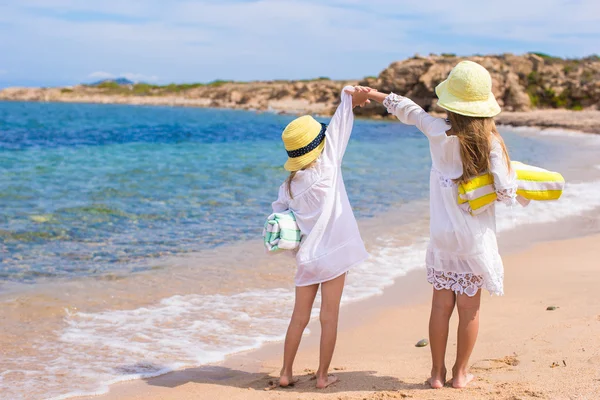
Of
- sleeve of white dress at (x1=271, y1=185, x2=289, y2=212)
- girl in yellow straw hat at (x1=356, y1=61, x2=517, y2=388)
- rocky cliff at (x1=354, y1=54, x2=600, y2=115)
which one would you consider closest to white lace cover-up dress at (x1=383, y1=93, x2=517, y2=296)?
girl in yellow straw hat at (x1=356, y1=61, x2=517, y2=388)

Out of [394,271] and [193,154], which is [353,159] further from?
[394,271]

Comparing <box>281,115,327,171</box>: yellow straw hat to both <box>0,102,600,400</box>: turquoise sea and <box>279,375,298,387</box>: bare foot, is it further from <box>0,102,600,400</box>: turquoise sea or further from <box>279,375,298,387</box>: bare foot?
<box>0,102,600,400</box>: turquoise sea

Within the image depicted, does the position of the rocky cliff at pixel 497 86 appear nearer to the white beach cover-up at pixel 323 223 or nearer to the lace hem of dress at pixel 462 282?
the white beach cover-up at pixel 323 223

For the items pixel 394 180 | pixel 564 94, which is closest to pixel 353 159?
pixel 394 180

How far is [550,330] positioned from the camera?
433 cm

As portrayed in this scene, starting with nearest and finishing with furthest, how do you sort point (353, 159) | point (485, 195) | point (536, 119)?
point (485, 195)
point (353, 159)
point (536, 119)

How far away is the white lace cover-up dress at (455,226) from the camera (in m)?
3.34

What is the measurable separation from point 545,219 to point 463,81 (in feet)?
22.6

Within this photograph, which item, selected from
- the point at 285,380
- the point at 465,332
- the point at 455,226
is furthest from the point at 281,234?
the point at 465,332

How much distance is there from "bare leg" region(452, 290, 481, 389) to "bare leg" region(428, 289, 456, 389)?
6cm

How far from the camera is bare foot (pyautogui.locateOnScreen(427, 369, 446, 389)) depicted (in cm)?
349

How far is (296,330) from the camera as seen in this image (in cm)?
376

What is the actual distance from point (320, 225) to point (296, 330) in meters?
0.68

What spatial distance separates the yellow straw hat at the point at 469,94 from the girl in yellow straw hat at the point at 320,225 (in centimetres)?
62
